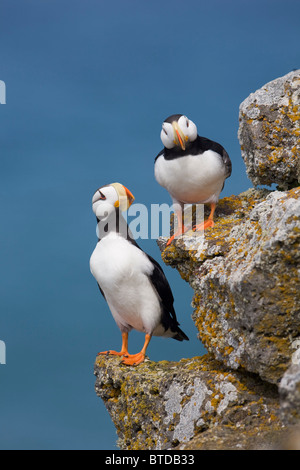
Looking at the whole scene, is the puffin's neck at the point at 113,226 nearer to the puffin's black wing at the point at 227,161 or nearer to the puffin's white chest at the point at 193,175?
the puffin's white chest at the point at 193,175

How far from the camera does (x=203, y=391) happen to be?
6027 mm

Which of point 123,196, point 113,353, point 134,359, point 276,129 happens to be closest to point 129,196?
point 123,196

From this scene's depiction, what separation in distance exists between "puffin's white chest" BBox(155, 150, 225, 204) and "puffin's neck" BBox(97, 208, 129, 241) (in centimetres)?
71

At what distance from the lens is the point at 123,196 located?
7.23 meters

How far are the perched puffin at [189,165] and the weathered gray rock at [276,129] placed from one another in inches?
18.1

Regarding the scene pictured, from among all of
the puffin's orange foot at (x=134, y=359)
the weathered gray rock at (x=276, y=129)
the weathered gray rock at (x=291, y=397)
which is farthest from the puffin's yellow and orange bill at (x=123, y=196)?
the weathered gray rock at (x=291, y=397)

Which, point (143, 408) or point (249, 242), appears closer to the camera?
point (249, 242)

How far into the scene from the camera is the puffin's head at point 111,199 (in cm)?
723
